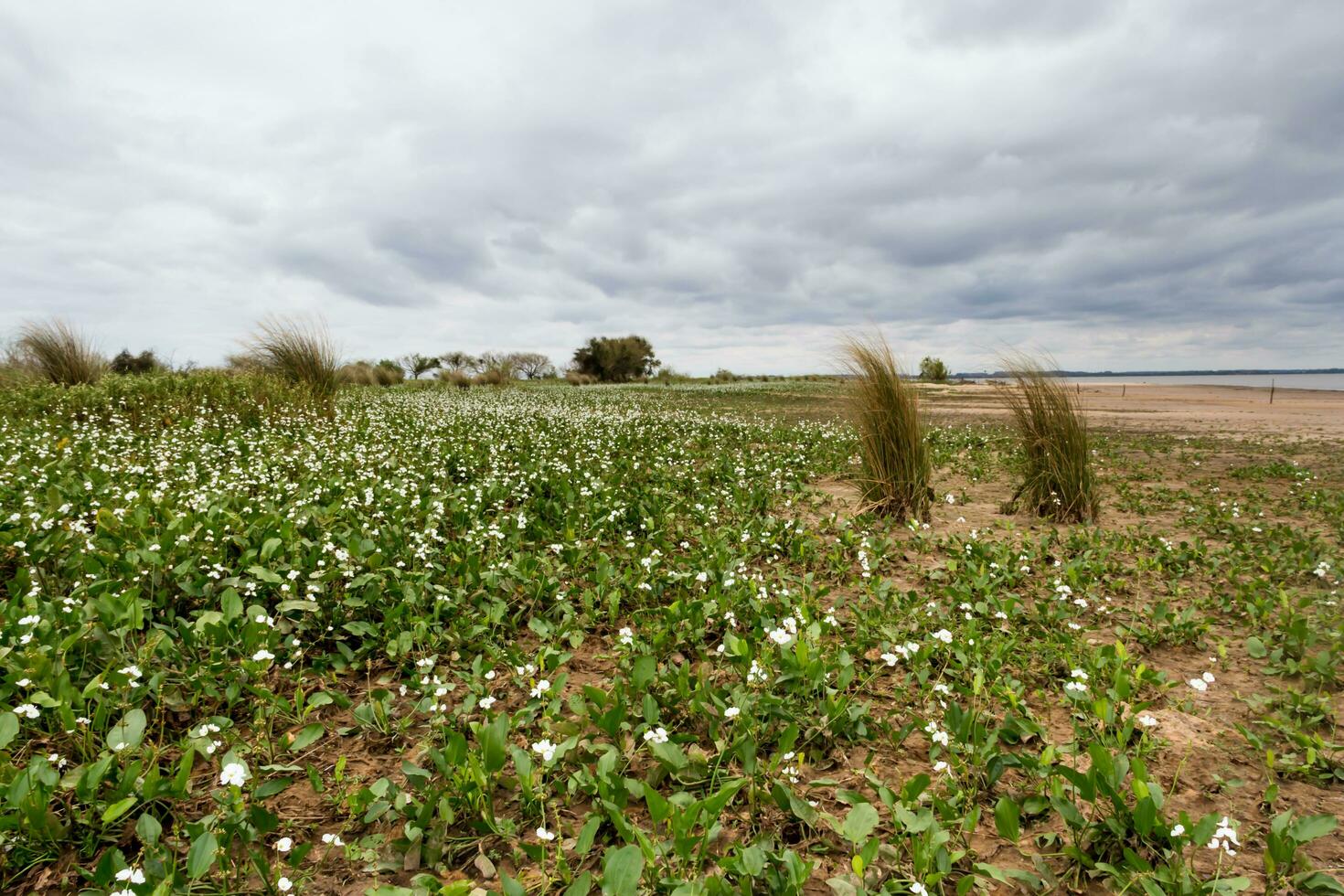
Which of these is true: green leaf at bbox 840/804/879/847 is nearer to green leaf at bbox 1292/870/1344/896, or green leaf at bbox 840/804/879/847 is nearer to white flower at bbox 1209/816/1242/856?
white flower at bbox 1209/816/1242/856

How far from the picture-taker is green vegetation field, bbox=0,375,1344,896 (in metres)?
A: 1.86

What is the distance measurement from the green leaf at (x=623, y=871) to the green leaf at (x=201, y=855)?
110 cm

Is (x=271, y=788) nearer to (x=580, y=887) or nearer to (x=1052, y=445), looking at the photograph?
(x=580, y=887)

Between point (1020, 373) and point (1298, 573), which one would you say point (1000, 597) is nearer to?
point (1298, 573)

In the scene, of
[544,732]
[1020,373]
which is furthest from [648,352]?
[544,732]

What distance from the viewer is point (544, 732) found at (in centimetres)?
246

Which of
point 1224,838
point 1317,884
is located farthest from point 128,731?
point 1317,884

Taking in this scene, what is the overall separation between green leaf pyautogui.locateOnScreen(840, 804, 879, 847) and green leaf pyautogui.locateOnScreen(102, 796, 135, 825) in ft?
7.19

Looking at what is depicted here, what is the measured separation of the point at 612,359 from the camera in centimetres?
5534

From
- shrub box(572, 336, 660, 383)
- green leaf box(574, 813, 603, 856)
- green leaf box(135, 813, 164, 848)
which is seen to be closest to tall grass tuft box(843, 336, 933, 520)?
green leaf box(574, 813, 603, 856)

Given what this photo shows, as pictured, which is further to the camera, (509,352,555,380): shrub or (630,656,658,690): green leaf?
(509,352,555,380): shrub

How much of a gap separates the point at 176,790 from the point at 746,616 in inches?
102

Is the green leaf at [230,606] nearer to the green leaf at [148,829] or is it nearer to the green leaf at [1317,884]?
the green leaf at [148,829]

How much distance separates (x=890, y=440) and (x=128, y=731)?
5.77 m
